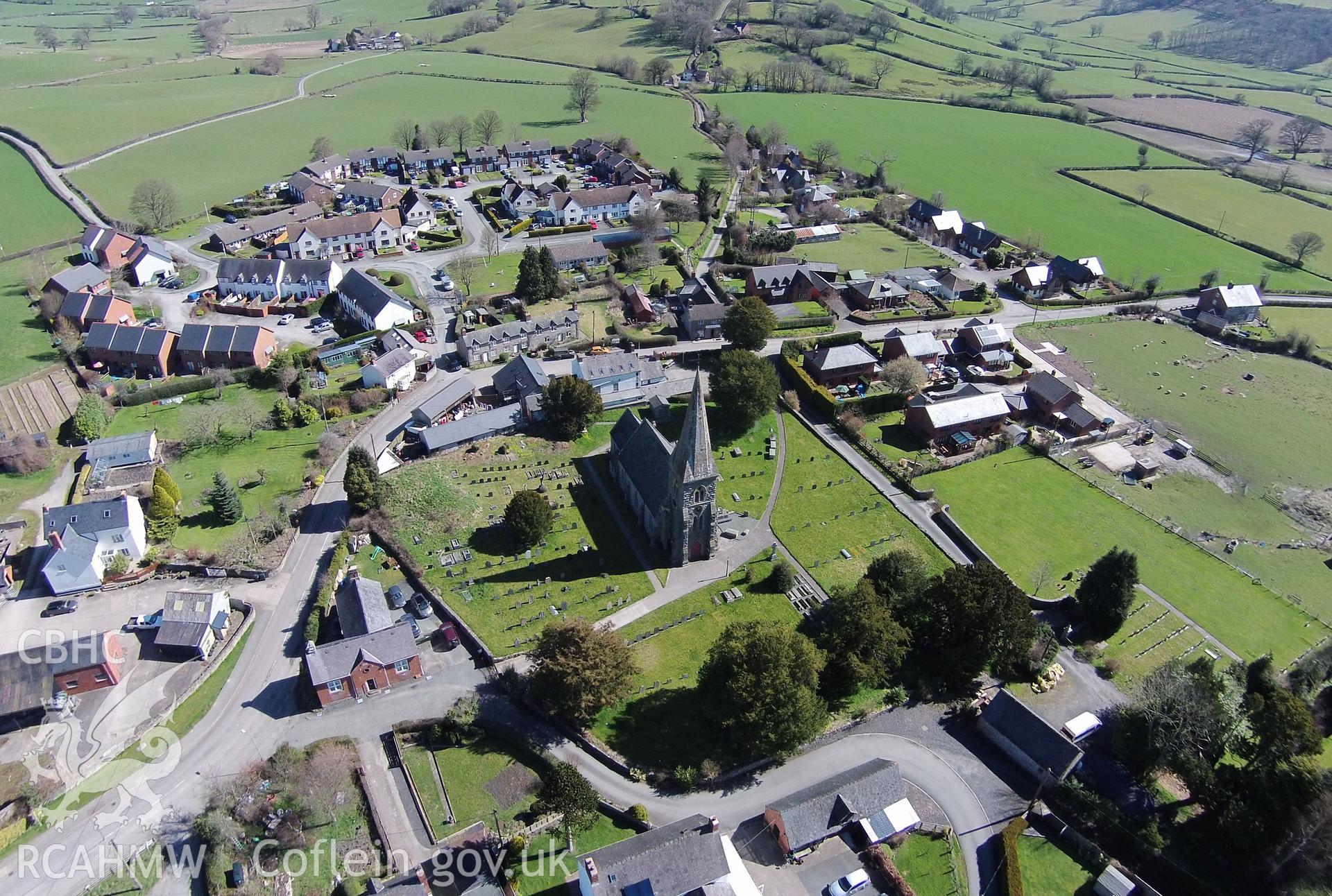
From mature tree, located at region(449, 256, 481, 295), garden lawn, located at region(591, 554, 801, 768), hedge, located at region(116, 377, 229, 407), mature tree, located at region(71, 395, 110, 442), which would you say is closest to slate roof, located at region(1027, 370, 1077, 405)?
garden lawn, located at region(591, 554, 801, 768)

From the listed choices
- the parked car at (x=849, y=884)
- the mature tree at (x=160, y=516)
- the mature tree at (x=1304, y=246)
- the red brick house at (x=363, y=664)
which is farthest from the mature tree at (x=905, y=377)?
the mature tree at (x=1304, y=246)

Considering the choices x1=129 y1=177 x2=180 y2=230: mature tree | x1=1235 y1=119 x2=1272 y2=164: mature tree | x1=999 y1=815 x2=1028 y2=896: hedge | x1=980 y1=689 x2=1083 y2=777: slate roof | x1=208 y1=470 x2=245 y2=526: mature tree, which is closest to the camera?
x1=999 y1=815 x2=1028 y2=896: hedge

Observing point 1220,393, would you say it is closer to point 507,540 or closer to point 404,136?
point 507,540

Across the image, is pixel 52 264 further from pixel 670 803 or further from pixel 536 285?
pixel 670 803

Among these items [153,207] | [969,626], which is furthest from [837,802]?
[153,207]

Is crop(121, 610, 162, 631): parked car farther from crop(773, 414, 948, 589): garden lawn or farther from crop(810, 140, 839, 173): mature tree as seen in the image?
crop(810, 140, 839, 173): mature tree

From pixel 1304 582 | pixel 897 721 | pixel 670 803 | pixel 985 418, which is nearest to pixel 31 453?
pixel 670 803
